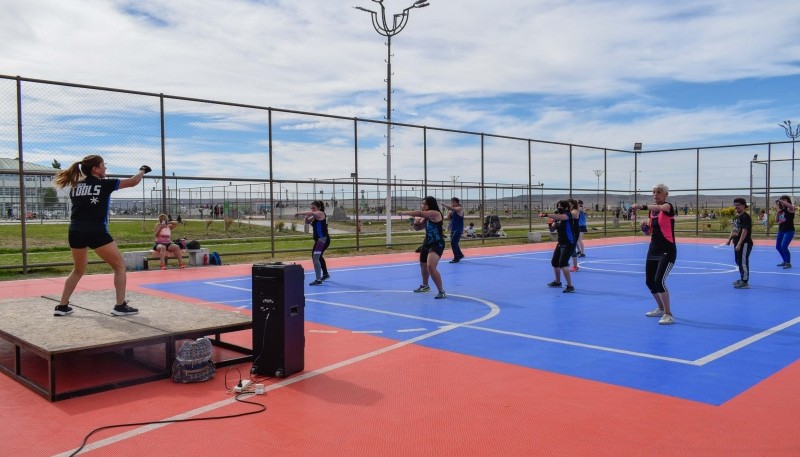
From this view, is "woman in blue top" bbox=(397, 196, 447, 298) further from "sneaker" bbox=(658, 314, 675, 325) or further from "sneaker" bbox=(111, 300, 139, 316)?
"sneaker" bbox=(111, 300, 139, 316)

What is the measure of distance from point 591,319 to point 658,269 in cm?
117

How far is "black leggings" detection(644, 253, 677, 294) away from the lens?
8562 mm

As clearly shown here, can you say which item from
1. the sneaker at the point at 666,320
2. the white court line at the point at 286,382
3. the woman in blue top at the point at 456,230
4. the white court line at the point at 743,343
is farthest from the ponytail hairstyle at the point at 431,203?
the woman in blue top at the point at 456,230

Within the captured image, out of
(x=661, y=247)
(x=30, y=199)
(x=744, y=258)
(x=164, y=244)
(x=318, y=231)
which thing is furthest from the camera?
(x=30, y=199)

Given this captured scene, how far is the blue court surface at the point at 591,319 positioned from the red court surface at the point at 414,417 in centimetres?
45

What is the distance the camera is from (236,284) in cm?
1306

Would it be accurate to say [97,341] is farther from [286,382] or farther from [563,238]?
[563,238]

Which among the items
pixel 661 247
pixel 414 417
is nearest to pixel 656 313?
pixel 661 247

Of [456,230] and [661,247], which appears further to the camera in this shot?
[456,230]

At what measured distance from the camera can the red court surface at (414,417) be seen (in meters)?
4.23

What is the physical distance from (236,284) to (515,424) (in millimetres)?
9426

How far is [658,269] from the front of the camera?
865cm

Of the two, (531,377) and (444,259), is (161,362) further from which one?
(444,259)

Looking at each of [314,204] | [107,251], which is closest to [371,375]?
[107,251]
